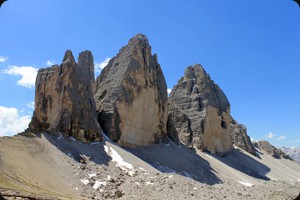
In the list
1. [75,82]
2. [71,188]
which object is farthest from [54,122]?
[71,188]

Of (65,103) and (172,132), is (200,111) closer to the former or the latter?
(172,132)

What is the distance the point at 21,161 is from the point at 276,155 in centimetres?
9950

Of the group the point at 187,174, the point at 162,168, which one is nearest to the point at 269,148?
the point at 187,174

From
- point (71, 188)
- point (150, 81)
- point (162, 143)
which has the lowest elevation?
point (71, 188)

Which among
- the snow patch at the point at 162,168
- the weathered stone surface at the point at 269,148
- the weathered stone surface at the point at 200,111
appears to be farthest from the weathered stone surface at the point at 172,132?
the weathered stone surface at the point at 269,148

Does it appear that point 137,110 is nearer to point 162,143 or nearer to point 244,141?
point 162,143

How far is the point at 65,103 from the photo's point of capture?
46625 millimetres

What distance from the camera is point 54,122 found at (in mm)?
44062

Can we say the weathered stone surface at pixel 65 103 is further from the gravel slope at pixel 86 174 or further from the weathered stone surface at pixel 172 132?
the weathered stone surface at pixel 172 132

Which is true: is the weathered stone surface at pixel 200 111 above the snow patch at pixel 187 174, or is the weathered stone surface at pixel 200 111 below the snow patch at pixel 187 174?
above

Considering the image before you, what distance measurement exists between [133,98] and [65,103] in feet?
50.4

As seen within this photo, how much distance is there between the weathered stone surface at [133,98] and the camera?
55.3m

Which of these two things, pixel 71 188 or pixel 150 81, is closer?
pixel 71 188

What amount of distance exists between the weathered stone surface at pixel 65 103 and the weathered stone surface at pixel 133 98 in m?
4.57
